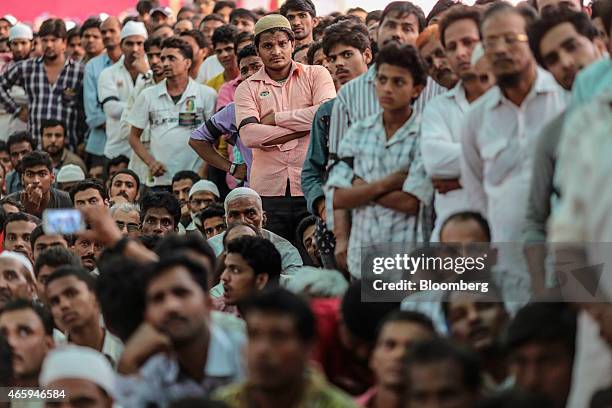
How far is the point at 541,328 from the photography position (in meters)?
5.59

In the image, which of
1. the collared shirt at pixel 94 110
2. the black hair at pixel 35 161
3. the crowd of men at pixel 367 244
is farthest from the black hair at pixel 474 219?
the collared shirt at pixel 94 110

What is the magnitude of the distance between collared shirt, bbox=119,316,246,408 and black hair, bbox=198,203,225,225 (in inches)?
162

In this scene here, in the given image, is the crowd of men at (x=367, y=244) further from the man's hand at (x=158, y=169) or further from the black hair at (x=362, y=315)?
the man's hand at (x=158, y=169)

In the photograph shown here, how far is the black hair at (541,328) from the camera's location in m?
5.57

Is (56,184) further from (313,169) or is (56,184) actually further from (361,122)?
(361,122)

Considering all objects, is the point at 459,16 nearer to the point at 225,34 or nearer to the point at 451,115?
the point at 451,115

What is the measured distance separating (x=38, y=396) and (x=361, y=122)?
6.39 feet

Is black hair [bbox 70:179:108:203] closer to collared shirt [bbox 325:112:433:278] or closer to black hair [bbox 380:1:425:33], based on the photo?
black hair [bbox 380:1:425:33]

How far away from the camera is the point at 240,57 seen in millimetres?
10781

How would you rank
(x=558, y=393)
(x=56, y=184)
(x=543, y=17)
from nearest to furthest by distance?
1. (x=558, y=393)
2. (x=543, y=17)
3. (x=56, y=184)

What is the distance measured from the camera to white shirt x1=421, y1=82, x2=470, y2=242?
21.8ft

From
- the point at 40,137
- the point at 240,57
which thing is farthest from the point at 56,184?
the point at 240,57

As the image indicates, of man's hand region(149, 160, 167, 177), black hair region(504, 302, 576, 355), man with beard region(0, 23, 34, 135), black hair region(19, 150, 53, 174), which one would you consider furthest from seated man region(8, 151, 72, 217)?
black hair region(504, 302, 576, 355)

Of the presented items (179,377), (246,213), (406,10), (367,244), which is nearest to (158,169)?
(246,213)
